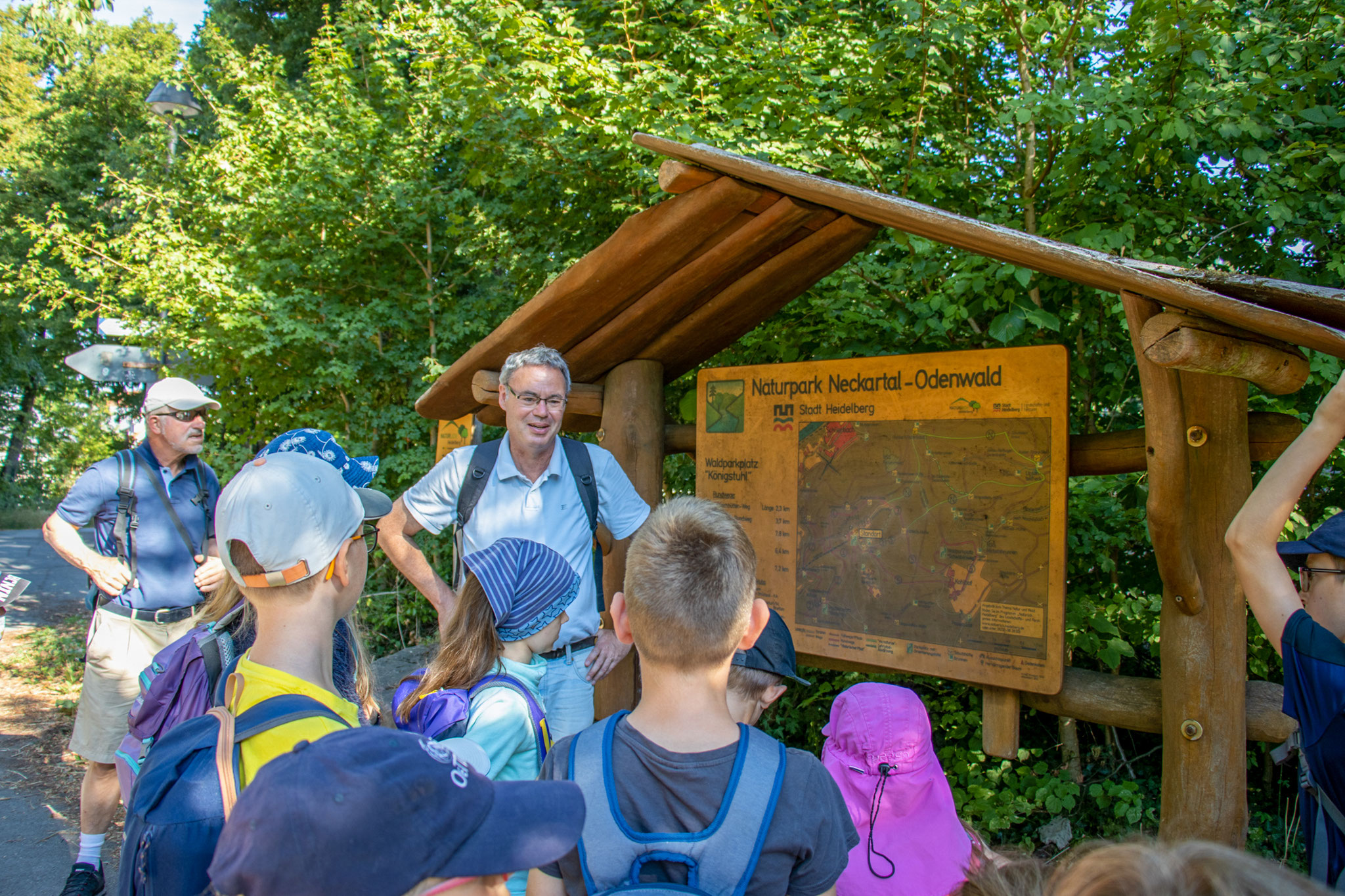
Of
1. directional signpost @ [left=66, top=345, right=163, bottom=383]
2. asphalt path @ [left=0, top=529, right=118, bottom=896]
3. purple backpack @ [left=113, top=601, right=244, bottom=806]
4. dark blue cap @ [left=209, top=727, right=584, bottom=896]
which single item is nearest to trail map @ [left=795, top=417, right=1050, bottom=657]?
purple backpack @ [left=113, top=601, right=244, bottom=806]

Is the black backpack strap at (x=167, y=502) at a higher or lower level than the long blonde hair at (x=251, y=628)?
higher

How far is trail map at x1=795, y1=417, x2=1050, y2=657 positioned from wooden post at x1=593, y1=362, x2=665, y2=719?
2.59 feet

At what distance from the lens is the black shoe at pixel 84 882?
3170 mm

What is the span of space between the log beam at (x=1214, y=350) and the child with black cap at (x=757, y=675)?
3.83 ft

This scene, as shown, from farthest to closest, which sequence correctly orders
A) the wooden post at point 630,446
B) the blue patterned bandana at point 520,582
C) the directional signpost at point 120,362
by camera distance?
the directional signpost at point 120,362
the wooden post at point 630,446
the blue patterned bandana at point 520,582

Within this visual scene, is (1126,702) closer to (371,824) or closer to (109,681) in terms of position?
(371,824)

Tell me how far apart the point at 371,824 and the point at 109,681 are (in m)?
3.23

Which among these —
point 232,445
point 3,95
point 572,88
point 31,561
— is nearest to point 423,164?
point 572,88

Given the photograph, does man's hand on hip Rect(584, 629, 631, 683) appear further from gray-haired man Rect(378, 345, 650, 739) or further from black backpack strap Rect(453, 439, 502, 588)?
black backpack strap Rect(453, 439, 502, 588)

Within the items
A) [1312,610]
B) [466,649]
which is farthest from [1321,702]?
[466,649]

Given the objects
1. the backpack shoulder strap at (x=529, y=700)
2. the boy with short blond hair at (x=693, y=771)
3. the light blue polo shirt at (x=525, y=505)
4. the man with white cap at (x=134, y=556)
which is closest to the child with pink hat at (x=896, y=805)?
the boy with short blond hair at (x=693, y=771)

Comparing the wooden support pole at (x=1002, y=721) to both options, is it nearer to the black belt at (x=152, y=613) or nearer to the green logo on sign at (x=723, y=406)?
the green logo on sign at (x=723, y=406)

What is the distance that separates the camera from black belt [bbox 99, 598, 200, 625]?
3.49 m

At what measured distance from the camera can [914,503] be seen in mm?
3117
